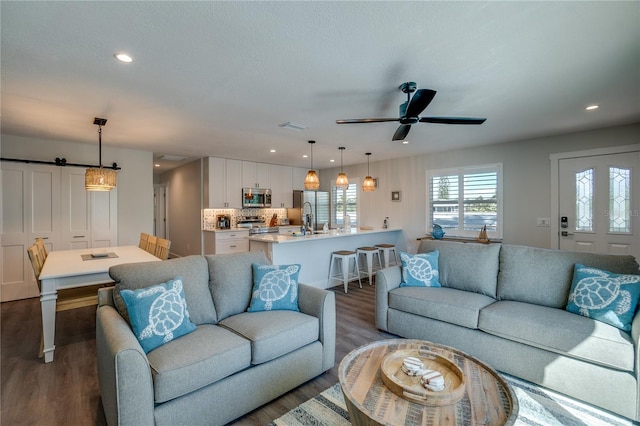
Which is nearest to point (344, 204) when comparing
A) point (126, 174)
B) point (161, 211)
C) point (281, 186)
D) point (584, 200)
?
point (281, 186)

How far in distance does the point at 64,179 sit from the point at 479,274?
20.8ft

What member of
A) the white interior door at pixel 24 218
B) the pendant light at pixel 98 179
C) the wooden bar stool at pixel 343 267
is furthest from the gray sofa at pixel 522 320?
the white interior door at pixel 24 218

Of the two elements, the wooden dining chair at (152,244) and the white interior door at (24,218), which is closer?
the wooden dining chair at (152,244)

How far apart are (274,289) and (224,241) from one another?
4.23m

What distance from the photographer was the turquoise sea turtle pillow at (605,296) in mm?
2145

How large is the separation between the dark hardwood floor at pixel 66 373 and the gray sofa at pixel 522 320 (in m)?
0.61

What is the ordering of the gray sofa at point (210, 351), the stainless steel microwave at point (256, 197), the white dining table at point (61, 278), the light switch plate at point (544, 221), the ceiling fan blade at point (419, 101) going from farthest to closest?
the stainless steel microwave at point (256, 197) < the light switch plate at point (544, 221) < the white dining table at point (61, 278) < the ceiling fan blade at point (419, 101) < the gray sofa at point (210, 351)

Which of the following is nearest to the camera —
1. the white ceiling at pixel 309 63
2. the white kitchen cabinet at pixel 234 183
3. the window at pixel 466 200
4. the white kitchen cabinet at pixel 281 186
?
the white ceiling at pixel 309 63

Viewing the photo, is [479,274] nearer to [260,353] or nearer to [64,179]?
[260,353]

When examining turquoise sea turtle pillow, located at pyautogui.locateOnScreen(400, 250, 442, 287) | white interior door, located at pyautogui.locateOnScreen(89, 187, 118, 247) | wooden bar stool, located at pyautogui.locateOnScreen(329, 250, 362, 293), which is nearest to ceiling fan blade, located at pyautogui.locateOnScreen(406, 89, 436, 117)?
turquoise sea turtle pillow, located at pyautogui.locateOnScreen(400, 250, 442, 287)

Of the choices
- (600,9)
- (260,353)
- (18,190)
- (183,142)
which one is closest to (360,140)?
(183,142)

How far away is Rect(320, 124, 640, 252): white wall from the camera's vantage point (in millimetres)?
4520

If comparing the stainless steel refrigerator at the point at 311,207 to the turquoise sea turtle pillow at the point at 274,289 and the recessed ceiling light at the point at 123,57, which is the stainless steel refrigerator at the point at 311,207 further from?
the recessed ceiling light at the point at 123,57

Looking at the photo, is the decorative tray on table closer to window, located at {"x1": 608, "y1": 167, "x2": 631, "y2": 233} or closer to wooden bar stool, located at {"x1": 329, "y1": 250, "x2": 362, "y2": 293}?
wooden bar stool, located at {"x1": 329, "y1": 250, "x2": 362, "y2": 293}
